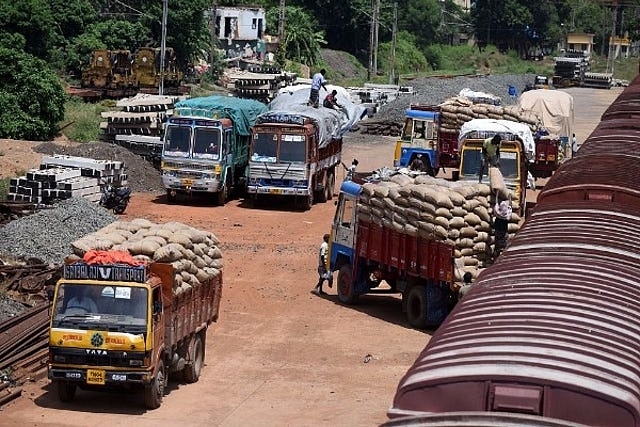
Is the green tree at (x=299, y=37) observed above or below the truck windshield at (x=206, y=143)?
above

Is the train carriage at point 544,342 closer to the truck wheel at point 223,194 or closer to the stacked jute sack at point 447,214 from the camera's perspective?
the stacked jute sack at point 447,214

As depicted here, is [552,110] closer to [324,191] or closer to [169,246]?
[324,191]

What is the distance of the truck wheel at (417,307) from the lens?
69.9 feet

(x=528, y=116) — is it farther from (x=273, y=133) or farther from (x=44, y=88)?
(x=44, y=88)

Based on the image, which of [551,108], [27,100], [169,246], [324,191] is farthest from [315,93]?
[169,246]

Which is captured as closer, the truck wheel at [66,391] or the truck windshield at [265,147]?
the truck wheel at [66,391]

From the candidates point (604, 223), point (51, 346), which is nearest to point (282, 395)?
point (51, 346)

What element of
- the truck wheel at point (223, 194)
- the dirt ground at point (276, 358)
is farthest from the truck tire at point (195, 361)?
the truck wheel at point (223, 194)

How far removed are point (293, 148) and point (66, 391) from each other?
18122 mm

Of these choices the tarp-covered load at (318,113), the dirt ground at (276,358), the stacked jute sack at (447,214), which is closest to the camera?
the dirt ground at (276,358)

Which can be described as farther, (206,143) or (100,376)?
(206,143)

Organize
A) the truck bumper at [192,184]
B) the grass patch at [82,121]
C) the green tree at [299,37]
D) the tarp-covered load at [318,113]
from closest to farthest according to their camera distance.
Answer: the truck bumper at [192,184] < the tarp-covered load at [318,113] < the grass patch at [82,121] < the green tree at [299,37]

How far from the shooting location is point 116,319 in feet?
50.4

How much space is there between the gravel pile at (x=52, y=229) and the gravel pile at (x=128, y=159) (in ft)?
25.7
